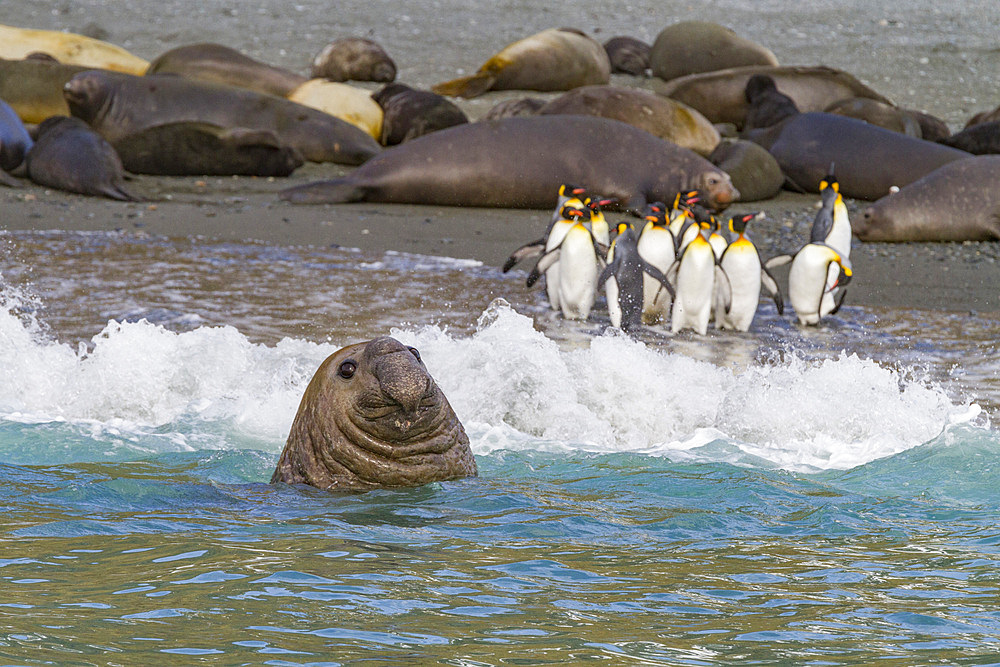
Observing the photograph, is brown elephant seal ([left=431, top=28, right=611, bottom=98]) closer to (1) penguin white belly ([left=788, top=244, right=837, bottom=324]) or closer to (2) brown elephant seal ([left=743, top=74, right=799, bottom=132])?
(2) brown elephant seal ([left=743, top=74, right=799, bottom=132])

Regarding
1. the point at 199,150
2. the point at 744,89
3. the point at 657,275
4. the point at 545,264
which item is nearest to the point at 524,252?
the point at 545,264

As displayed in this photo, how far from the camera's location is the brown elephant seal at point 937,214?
1030cm

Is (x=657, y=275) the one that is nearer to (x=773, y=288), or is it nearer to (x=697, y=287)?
(x=697, y=287)

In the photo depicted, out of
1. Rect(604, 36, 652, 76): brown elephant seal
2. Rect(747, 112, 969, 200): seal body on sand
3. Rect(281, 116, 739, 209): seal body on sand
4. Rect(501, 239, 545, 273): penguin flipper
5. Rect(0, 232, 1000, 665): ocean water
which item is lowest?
Rect(0, 232, 1000, 665): ocean water

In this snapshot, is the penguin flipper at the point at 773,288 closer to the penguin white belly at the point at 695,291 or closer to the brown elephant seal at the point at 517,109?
the penguin white belly at the point at 695,291

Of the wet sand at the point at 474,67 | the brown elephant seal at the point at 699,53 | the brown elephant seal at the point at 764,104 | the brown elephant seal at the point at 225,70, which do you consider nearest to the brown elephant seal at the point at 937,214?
the wet sand at the point at 474,67

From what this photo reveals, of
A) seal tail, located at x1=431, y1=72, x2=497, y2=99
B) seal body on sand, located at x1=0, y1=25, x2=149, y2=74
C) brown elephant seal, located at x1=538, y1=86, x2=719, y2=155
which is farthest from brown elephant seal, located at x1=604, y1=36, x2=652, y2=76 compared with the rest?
seal body on sand, located at x1=0, y1=25, x2=149, y2=74

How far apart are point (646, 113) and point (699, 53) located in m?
5.98

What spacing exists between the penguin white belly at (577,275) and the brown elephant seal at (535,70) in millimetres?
9506

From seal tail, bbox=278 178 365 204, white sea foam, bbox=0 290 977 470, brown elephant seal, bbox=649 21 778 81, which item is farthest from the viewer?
brown elephant seal, bbox=649 21 778 81

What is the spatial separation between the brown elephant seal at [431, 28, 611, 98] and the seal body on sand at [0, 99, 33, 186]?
6.42 meters

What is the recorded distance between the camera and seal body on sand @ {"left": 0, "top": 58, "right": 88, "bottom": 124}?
13.6 meters

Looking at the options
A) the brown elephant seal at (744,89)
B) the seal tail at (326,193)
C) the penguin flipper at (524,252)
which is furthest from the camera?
the brown elephant seal at (744,89)

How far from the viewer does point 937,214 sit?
10.4 m
